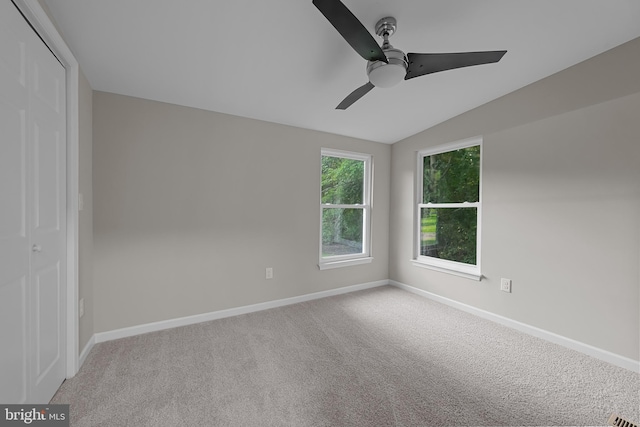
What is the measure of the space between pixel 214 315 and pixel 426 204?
2.97 meters

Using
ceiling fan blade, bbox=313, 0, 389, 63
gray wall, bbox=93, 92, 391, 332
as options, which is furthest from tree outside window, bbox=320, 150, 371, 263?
ceiling fan blade, bbox=313, 0, 389, 63

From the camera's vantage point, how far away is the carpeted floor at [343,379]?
4.95 ft

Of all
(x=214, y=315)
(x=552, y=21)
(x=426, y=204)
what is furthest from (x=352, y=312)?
(x=552, y=21)

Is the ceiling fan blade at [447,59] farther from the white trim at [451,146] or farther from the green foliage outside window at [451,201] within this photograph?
→ the green foliage outside window at [451,201]

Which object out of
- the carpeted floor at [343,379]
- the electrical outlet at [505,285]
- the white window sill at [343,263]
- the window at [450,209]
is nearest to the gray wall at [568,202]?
the electrical outlet at [505,285]

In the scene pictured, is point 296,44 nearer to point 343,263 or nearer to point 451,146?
point 451,146

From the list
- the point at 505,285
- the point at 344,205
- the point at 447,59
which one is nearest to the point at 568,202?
the point at 505,285

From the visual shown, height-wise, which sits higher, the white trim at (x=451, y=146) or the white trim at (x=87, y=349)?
the white trim at (x=451, y=146)

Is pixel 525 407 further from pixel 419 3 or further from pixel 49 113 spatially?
pixel 49 113

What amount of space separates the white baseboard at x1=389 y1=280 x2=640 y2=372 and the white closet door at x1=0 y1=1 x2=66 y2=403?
3.63 metres

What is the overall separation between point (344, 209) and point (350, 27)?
2.56m

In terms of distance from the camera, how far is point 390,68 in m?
1.61

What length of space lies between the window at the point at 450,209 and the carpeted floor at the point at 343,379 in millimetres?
873

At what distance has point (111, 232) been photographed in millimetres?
2318
